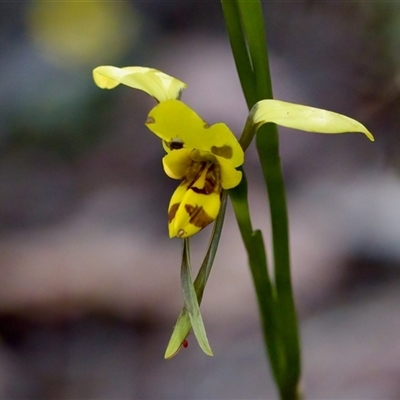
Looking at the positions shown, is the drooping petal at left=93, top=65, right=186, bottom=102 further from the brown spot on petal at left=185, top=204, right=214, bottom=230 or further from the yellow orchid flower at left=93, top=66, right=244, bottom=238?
the brown spot on petal at left=185, top=204, right=214, bottom=230

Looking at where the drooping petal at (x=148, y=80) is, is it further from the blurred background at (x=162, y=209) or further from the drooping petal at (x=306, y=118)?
the blurred background at (x=162, y=209)

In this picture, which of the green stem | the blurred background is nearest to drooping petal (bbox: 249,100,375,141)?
the green stem

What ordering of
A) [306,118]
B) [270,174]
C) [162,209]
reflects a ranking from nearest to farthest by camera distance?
[306,118] < [270,174] < [162,209]

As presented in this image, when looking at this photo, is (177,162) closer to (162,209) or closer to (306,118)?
(306,118)

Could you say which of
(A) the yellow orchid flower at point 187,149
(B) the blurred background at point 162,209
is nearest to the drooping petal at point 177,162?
(A) the yellow orchid flower at point 187,149

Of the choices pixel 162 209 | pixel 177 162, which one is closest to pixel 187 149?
pixel 177 162

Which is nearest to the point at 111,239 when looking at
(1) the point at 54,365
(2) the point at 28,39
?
(1) the point at 54,365

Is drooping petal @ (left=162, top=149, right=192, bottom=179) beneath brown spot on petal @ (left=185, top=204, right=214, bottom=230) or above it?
above
